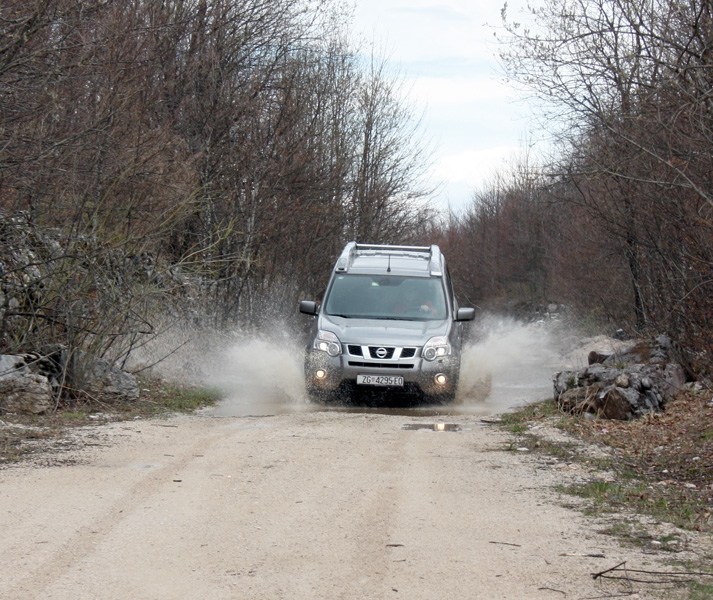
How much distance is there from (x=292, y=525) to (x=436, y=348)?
23.8 ft

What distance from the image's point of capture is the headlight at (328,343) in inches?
501

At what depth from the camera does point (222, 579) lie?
4.64m

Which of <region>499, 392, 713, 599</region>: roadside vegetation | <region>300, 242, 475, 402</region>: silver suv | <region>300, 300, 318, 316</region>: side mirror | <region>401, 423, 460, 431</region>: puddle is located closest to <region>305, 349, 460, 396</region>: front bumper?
<region>300, 242, 475, 402</region>: silver suv

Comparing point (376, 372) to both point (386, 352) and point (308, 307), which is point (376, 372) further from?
point (308, 307)

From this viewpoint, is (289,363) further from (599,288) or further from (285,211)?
(599,288)

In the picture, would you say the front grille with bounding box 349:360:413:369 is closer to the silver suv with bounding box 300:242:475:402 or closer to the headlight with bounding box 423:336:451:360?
the silver suv with bounding box 300:242:475:402

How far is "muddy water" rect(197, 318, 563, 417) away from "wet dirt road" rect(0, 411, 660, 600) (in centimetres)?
388

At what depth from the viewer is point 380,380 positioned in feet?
41.0

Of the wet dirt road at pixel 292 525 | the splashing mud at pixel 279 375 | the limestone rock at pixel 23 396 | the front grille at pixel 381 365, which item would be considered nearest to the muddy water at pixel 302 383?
the splashing mud at pixel 279 375

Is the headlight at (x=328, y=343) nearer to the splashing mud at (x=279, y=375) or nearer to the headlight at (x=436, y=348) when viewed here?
the splashing mud at (x=279, y=375)

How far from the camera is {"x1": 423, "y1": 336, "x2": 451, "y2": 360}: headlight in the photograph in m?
12.7

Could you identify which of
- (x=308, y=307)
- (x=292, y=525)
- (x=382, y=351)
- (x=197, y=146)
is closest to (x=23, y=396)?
(x=308, y=307)

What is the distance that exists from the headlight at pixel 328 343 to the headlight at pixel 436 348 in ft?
3.96

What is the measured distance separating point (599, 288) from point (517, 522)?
65.3 feet
